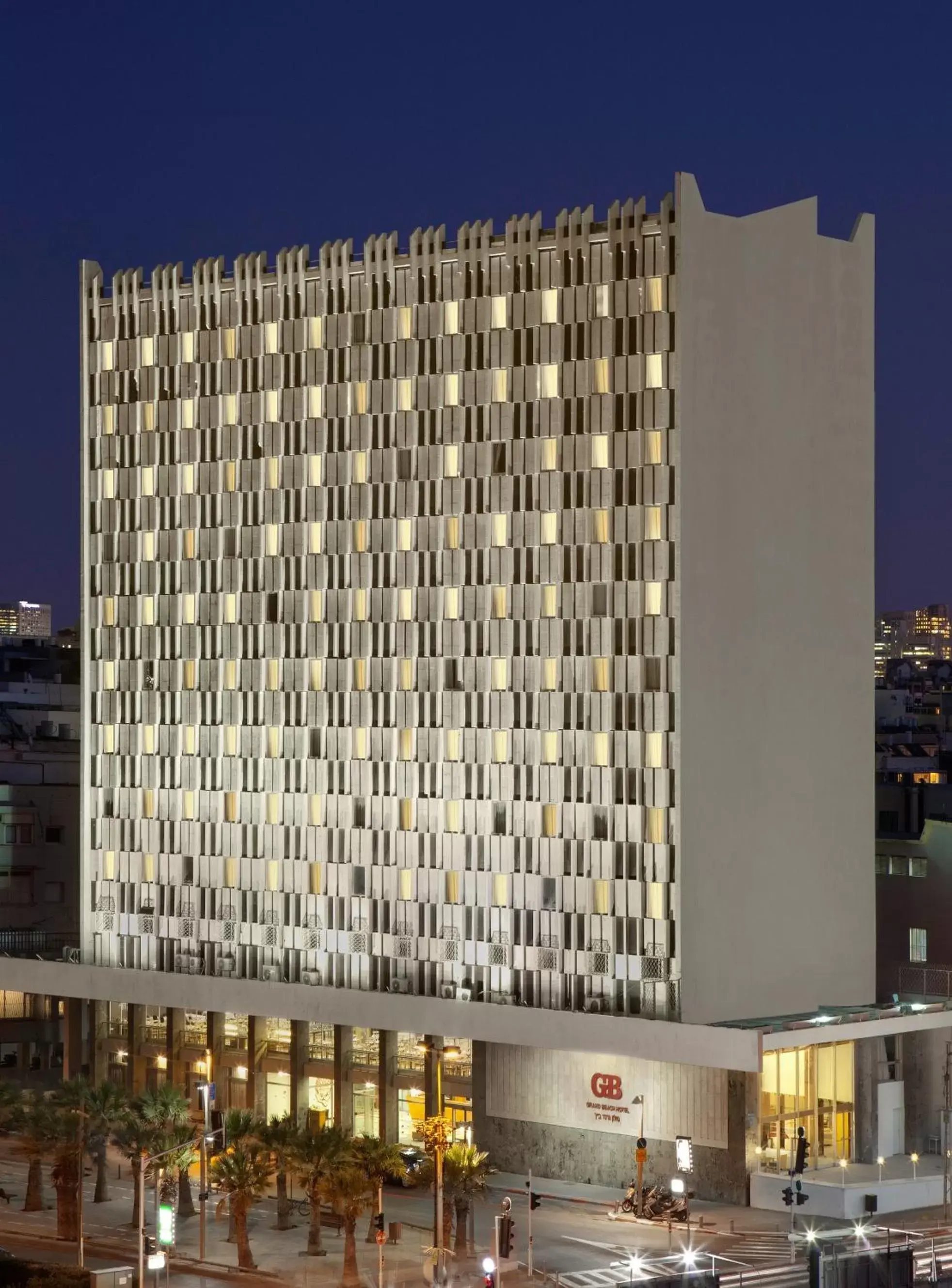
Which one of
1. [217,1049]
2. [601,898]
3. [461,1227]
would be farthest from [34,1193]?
[601,898]

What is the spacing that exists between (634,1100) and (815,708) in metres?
22.8

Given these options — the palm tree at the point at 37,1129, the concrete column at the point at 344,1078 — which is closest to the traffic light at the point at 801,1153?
the concrete column at the point at 344,1078

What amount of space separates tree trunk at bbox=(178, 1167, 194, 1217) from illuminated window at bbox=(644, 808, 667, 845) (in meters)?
28.3

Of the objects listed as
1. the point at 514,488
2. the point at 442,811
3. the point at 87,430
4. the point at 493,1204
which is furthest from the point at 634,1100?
the point at 87,430

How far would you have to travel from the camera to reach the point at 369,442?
136625mm

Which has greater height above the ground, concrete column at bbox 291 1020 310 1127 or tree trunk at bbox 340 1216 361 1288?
concrete column at bbox 291 1020 310 1127

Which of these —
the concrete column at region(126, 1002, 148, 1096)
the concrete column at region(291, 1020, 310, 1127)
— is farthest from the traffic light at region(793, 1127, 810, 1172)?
the concrete column at region(126, 1002, 148, 1096)

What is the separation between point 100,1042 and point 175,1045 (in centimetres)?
617

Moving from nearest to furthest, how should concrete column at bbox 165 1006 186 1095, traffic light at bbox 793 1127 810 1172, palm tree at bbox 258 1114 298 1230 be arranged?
palm tree at bbox 258 1114 298 1230, traffic light at bbox 793 1127 810 1172, concrete column at bbox 165 1006 186 1095

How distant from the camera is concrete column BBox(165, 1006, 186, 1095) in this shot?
5674 inches

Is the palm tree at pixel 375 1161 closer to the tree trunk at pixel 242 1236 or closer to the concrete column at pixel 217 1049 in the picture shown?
the tree trunk at pixel 242 1236

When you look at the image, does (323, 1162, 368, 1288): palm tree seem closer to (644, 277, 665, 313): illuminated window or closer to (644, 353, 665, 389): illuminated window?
(644, 353, 665, 389): illuminated window

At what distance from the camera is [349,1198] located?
338ft

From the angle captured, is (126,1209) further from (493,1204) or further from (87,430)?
(87,430)
